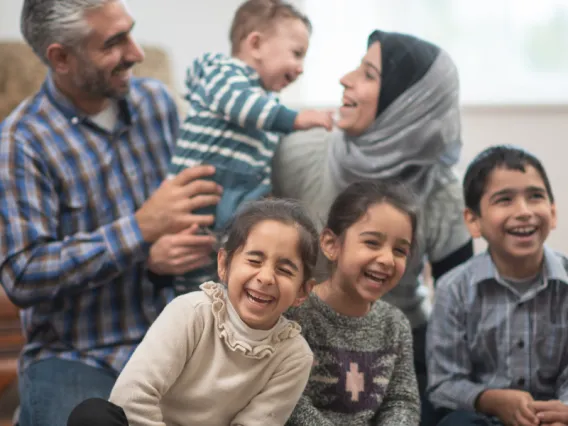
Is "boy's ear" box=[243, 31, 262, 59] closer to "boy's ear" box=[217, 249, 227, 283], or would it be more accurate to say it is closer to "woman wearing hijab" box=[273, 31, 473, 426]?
"woman wearing hijab" box=[273, 31, 473, 426]

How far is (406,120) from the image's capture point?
198cm

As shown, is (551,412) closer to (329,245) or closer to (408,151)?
(329,245)

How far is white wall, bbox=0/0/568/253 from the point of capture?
386 cm

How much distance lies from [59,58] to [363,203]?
871 mm

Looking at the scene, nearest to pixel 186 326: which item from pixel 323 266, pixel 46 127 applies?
pixel 323 266

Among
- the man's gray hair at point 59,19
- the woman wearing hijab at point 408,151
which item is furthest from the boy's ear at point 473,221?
the man's gray hair at point 59,19

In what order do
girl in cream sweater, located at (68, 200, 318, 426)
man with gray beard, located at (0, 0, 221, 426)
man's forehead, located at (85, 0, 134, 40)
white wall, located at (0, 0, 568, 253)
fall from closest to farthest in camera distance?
girl in cream sweater, located at (68, 200, 318, 426) < man with gray beard, located at (0, 0, 221, 426) < man's forehead, located at (85, 0, 134, 40) < white wall, located at (0, 0, 568, 253)

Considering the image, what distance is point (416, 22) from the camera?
4.12 metres

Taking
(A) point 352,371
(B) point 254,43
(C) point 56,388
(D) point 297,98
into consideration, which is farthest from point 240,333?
(D) point 297,98

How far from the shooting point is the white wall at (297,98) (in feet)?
12.6

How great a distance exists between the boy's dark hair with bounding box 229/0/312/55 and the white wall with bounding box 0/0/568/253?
188 cm

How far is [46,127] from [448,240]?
1.05 metres

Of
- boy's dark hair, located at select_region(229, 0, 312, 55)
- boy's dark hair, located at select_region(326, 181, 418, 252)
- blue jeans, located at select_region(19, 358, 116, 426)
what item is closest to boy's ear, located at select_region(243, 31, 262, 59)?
boy's dark hair, located at select_region(229, 0, 312, 55)

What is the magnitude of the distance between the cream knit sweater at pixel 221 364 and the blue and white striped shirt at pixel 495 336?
0.48 meters
